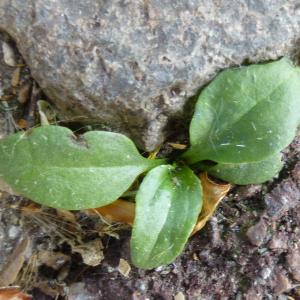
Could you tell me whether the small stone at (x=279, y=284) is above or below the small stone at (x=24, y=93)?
below

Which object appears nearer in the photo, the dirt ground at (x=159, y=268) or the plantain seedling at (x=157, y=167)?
the plantain seedling at (x=157, y=167)

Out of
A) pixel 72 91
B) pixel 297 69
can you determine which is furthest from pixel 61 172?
pixel 297 69

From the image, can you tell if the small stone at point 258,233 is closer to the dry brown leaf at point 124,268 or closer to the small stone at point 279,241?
the small stone at point 279,241

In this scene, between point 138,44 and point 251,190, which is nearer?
point 138,44

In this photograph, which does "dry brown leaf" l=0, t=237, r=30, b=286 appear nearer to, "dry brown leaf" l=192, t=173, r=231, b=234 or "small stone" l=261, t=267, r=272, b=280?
"dry brown leaf" l=192, t=173, r=231, b=234

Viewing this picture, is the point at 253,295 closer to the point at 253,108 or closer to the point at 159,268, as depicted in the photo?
the point at 159,268

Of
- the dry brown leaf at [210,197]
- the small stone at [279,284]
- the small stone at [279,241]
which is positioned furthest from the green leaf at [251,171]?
the small stone at [279,284]

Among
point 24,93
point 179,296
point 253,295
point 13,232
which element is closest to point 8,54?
point 24,93
